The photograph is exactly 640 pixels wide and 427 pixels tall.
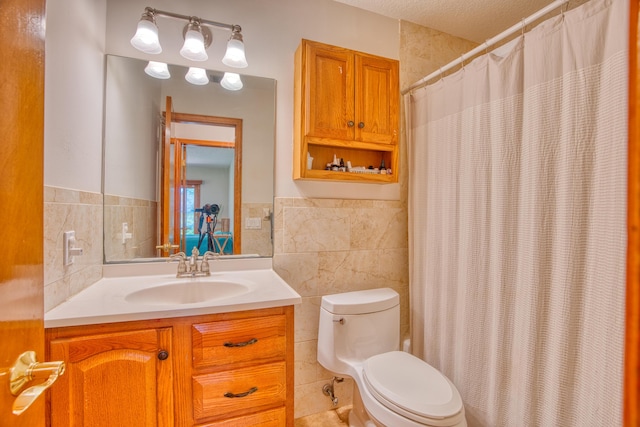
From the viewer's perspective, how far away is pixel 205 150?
155 centimetres

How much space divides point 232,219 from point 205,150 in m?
0.40

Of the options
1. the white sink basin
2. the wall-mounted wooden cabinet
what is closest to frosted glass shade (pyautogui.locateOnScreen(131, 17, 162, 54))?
the wall-mounted wooden cabinet

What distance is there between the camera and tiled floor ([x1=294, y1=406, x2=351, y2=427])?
63.8 inches

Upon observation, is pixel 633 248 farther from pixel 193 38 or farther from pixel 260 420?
pixel 193 38

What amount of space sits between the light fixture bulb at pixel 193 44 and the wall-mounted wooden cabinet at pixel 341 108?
501 millimetres

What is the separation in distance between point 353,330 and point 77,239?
1.30 metres

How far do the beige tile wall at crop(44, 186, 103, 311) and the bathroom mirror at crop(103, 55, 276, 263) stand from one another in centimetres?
10

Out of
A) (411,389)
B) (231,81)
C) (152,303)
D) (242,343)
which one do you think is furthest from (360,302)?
(231,81)

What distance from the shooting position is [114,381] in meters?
0.94

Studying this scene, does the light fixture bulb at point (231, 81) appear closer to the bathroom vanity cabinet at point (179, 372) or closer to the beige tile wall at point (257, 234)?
the beige tile wall at point (257, 234)

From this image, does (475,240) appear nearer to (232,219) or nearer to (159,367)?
(232,219)

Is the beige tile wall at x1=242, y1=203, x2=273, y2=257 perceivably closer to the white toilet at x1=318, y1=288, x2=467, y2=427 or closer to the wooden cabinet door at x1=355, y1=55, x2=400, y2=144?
the white toilet at x1=318, y1=288, x2=467, y2=427

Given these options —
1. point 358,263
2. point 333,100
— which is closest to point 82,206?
point 333,100

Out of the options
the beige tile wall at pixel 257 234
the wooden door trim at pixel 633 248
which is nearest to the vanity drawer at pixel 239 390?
the beige tile wall at pixel 257 234
